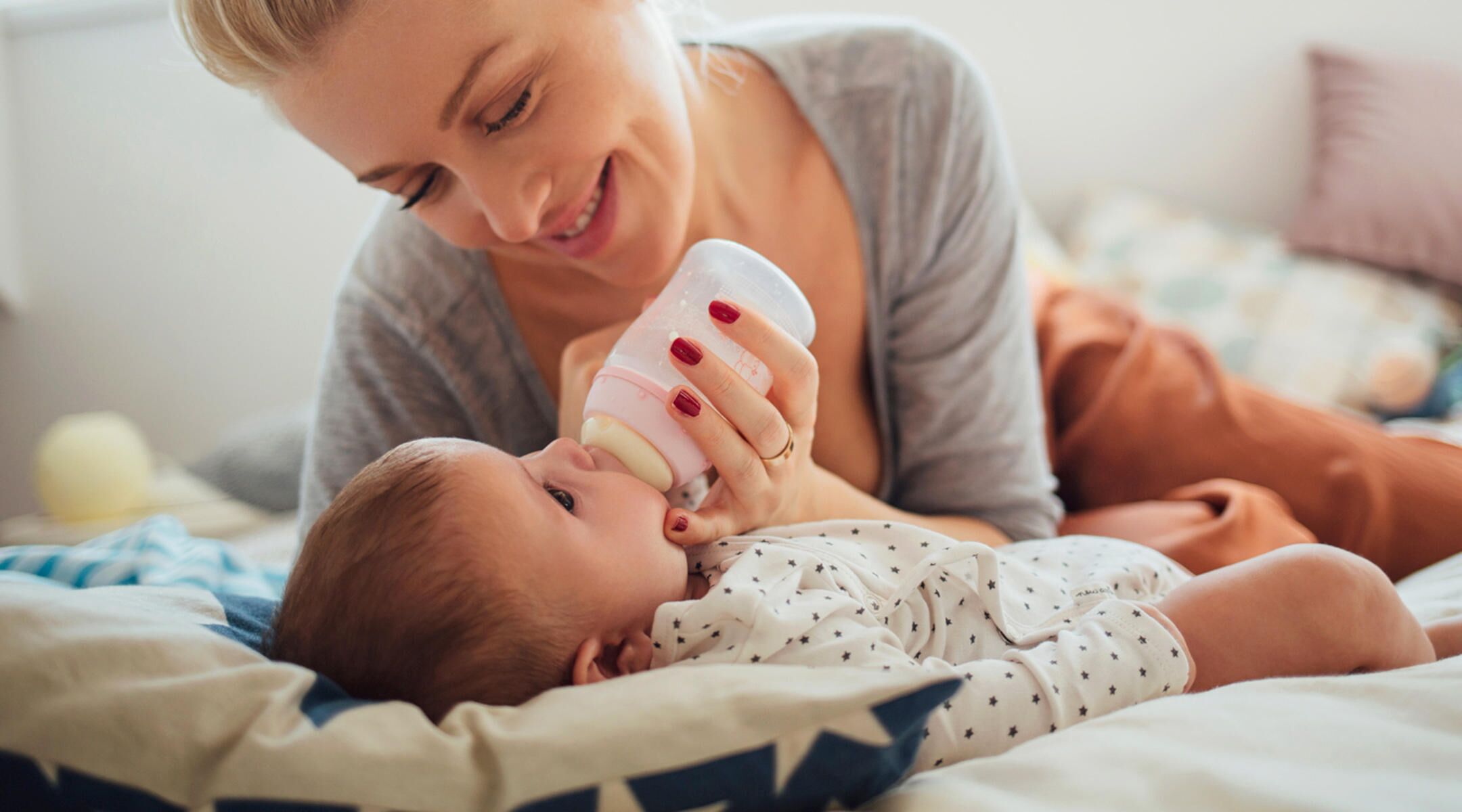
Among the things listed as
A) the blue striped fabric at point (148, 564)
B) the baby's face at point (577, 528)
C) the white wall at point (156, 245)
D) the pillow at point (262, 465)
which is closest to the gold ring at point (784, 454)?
the baby's face at point (577, 528)

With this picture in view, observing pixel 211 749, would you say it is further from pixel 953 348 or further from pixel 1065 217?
pixel 1065 217

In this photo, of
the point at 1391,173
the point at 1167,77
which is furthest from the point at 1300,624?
the point at 1167,77

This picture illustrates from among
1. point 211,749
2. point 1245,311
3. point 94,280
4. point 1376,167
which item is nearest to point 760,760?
point 211,749

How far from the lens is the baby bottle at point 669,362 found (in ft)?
2.76

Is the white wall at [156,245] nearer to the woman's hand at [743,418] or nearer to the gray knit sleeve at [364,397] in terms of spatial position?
the gray knit sleeve at [364,397]

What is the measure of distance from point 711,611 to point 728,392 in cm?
18

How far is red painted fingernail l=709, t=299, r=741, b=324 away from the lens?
816 mm

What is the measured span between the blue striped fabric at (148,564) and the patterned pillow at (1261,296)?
171cm

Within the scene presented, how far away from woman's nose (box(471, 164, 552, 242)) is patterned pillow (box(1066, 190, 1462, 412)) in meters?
1.47

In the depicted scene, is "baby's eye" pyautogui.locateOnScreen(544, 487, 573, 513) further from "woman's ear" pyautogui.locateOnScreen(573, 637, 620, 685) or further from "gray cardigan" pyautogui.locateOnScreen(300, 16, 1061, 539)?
"gray cardigan" pyautogui.locateOnScreen(300, 16, 1061, 539)

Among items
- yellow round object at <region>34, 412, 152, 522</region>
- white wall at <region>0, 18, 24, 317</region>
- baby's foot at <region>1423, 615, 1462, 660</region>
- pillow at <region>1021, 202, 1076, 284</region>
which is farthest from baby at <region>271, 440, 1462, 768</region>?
white wall at <region>0, 18, 24, 317</region>

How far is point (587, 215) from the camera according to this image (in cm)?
105

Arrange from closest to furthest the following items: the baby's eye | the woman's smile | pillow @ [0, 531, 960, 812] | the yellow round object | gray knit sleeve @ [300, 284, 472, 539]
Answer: pillow @ [0, 531, 960, 812]
the baby's eye
the woman's smile
gray knit sleeve @ [300, 284, 472, 539]
the yellow round object

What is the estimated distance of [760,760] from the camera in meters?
0.62
